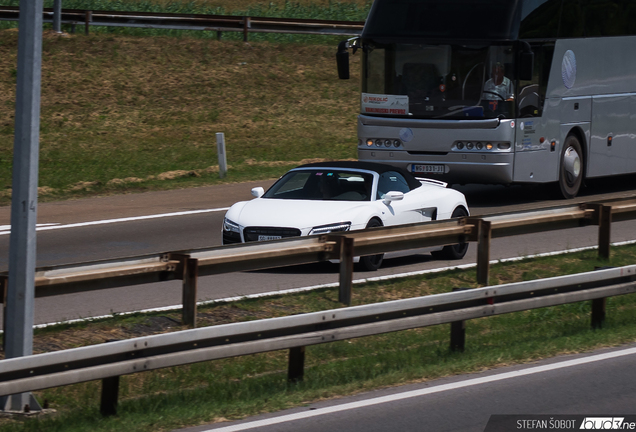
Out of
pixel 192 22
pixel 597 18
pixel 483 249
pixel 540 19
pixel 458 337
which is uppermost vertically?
pixel 192 22

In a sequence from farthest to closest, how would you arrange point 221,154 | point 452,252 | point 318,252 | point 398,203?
point 221,154 → point 452,252 → point 398,203 → point 318,252

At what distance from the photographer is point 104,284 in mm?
9180

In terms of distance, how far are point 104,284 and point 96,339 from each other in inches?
20.8

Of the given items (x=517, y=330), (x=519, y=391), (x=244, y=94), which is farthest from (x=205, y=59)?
(x=519, y=391)

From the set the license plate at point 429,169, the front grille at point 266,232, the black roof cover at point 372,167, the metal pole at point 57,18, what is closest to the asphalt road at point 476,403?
the front grille at point 266,232

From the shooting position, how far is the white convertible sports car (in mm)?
12797

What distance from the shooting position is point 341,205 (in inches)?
521

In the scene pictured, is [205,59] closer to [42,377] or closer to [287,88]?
[287,88]

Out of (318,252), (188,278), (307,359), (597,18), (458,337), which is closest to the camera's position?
(458,337)

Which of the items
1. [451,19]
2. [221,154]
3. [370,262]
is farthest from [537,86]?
[370,262]

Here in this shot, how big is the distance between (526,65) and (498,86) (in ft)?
1.91

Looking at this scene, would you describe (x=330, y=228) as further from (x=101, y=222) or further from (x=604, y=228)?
(x=101, y=222)

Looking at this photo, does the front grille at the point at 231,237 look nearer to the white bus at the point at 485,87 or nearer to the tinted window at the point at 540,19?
the white bus at the point at 485,87

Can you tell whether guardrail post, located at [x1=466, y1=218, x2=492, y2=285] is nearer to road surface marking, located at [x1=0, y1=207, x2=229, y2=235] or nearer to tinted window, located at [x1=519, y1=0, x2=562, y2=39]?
road surface marking, located at [x1=0, y1=207, x2=229, y2=235]
